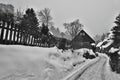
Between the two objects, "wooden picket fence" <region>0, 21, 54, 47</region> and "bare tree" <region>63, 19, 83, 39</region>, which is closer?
"wooden picket fence" <region>0, 21, 54, 47</region>

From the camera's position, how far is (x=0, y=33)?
23.1 feet

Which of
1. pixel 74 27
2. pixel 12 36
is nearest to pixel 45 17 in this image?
pixel 74 27

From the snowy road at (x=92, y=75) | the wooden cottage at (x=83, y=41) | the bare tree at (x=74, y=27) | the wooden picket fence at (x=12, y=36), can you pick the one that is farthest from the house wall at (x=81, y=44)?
the wooden picket fence at (x=12, y=36)

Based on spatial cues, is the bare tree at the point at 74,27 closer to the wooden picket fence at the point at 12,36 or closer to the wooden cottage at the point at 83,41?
the wooden cottage at the point at 83,41

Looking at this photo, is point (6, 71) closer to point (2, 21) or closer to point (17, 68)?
point (17, 68)

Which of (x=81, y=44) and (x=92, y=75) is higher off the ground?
(x=81, y=44)

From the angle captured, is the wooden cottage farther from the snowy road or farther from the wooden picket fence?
the wooden picket fence

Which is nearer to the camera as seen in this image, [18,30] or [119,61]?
[18,30]

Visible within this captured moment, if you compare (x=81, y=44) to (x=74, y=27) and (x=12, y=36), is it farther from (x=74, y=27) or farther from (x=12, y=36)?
(x=12, y=36)

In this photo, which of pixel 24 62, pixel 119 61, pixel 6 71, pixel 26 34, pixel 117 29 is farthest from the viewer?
pixel 117 29

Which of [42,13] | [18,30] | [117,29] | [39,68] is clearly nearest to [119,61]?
[39,68]

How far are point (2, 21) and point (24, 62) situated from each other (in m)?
2.39

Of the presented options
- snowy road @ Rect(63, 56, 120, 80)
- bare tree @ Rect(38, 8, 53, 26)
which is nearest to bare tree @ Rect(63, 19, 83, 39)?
bare tree @ Rect(38, 8, 53, 26)

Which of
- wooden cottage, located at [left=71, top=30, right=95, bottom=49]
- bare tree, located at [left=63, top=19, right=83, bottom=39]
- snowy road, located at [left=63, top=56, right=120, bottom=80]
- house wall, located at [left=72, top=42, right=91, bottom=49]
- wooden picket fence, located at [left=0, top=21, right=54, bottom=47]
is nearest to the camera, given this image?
wooden picket fence, located at [left=0, top=21, right=54, bottom=47]
